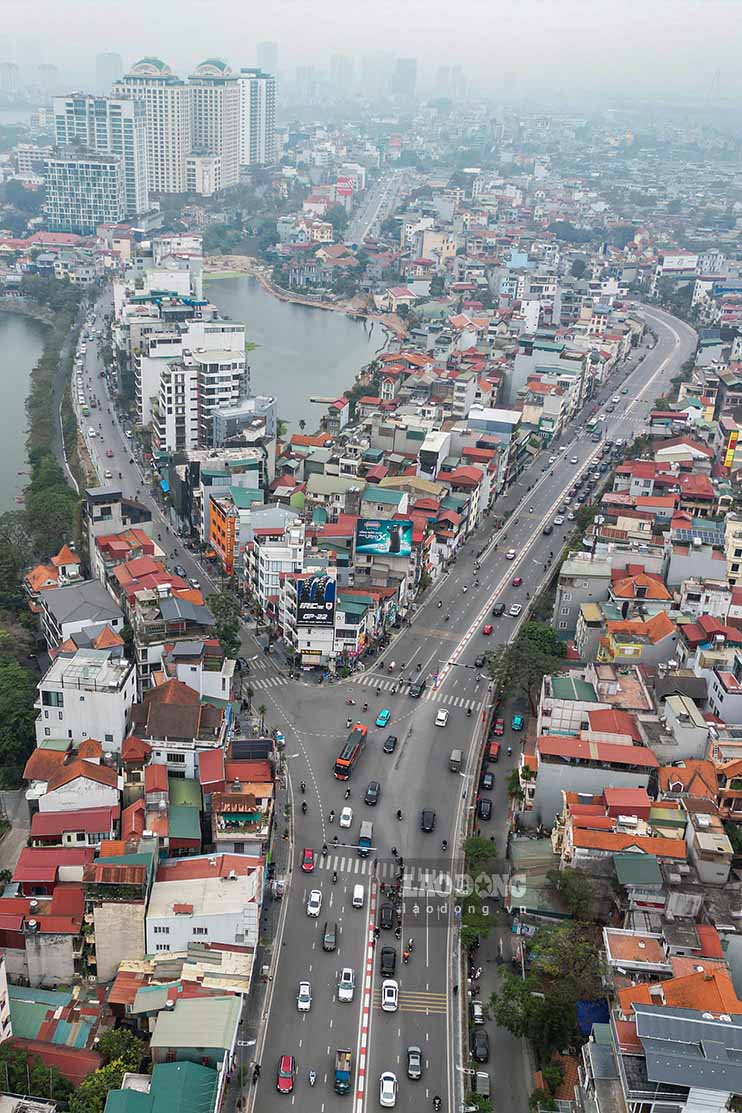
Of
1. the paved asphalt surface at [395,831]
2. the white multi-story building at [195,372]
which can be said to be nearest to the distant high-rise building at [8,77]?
the white multi-story building at [195,372]

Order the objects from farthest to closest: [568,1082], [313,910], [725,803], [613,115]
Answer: [613,115] → [725,803] → [313,910] → [568,1082]

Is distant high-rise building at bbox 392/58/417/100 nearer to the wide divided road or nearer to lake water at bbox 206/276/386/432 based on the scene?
lake water at bbox 206/276/386/432

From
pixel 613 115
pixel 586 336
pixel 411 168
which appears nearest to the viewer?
pixel 586 336

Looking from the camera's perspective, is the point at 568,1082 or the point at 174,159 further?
the point at 174,159

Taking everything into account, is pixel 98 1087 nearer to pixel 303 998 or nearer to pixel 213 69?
pixel 303 998

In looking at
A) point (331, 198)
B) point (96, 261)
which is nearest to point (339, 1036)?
point (96, 261)

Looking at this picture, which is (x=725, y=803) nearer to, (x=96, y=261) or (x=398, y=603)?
(x=398, y=603)

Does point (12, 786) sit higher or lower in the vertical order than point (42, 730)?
lower
